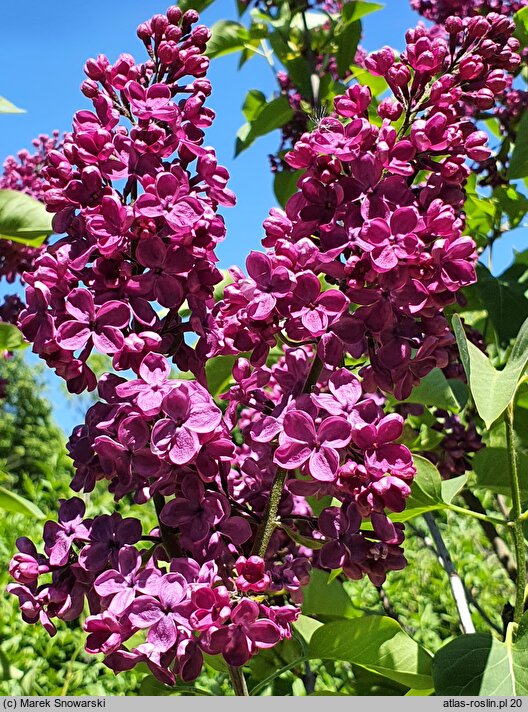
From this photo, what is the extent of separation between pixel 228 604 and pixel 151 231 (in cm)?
35

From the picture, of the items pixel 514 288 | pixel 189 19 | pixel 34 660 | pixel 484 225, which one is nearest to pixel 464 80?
pixel 189 19

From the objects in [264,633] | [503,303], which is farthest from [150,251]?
[503,303]

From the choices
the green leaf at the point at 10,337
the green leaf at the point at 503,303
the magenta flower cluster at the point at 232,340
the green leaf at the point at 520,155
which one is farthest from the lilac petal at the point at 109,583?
the green leaf at the point at 520,155

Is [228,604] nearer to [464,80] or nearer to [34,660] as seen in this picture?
[464,80]

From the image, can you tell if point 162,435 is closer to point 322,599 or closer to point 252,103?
point 322,599

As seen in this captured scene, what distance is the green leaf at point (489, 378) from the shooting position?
0.78 m

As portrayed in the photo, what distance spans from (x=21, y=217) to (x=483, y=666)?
109 centimetres

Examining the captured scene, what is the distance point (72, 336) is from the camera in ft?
2.34

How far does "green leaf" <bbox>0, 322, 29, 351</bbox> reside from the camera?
4.45 feet

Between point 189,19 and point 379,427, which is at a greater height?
point 189,19

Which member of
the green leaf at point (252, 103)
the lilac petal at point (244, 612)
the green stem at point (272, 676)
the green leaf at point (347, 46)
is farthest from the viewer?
the green leaf at point (252, 103)

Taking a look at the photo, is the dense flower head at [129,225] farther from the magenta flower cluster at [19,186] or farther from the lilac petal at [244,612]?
the magenta flower cluster at [19,186]

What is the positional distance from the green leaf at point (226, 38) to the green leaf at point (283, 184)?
0.35 m

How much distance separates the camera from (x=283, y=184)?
1.87m
